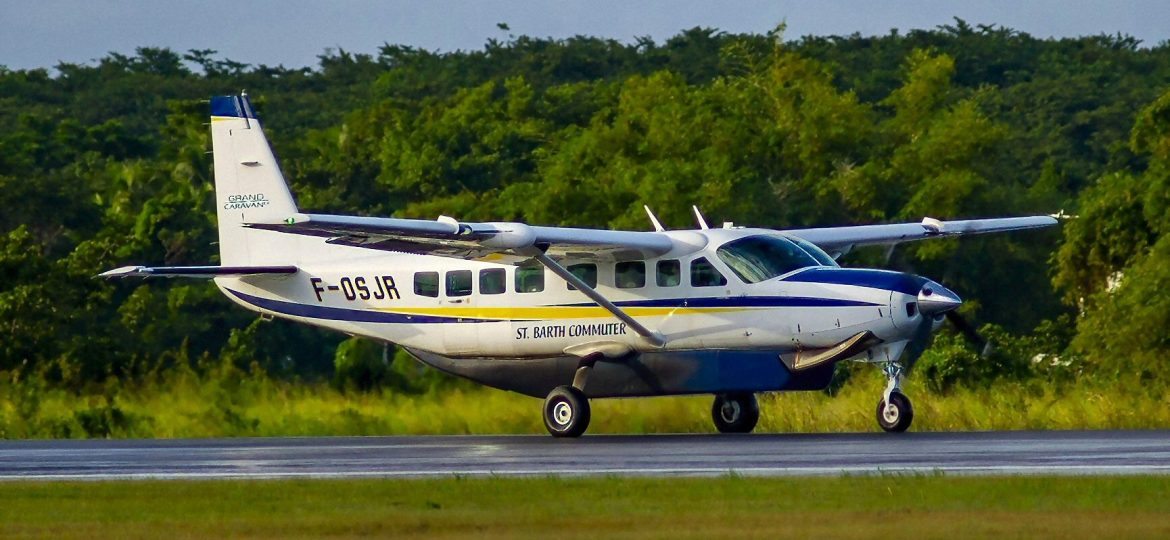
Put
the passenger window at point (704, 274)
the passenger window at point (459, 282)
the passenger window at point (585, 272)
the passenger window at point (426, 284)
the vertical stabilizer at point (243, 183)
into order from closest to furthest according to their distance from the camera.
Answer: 1. the passenger window at point (704, 274)
2. the passenger window at point (585, 272)
3. the passenger window at point (459, 282)
4. the passenger window at point (426, 284)
5. the vertical stabilizer at point (243, 183)

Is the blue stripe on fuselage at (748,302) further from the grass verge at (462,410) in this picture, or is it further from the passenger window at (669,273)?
the grass verge at (462,410)

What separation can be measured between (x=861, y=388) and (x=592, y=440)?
280 inches

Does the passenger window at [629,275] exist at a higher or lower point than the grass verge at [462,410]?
higher

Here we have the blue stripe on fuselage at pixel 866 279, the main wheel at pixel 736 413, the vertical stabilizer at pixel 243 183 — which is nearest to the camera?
the blue stripe on fuselage at pixel 866 279

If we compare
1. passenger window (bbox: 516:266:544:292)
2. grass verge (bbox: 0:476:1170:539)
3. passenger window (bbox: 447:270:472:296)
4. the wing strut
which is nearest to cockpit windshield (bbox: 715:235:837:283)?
the wing strut

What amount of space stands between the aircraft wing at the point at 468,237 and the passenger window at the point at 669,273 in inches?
7.0

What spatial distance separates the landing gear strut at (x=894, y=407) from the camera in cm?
2183

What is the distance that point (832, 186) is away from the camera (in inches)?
1797

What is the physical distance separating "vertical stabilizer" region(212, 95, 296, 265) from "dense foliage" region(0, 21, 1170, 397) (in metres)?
5.33

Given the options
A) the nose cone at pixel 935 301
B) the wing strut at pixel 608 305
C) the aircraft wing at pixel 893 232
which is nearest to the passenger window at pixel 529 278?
the wing strut at pixel 608 305

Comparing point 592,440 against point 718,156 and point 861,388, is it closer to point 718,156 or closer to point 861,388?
point 861,388

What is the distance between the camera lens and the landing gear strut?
21828 mm

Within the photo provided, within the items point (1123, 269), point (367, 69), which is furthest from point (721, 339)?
point (367, 69)

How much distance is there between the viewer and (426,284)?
24.6 m
